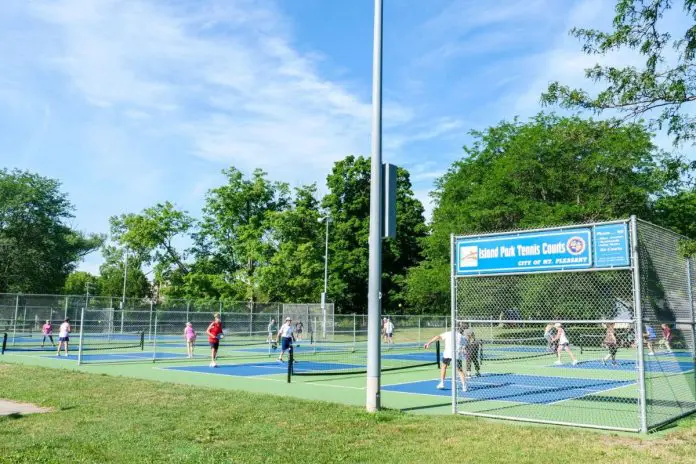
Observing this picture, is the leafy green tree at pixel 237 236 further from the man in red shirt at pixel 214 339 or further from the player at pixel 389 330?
the man in red shirt at pixel 214 339

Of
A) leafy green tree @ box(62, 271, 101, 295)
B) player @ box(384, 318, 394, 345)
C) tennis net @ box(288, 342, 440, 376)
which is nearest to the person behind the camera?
tennis net @ box(288, 342, 440, 376)

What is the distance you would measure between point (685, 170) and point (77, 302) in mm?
33307

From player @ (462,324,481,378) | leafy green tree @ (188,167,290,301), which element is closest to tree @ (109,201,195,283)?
leafy green tree @ (188,167,290,301)

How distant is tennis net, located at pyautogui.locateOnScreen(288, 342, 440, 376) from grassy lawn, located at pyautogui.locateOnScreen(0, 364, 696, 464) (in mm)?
Result: 5908

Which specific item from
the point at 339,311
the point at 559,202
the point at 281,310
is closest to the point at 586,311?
the point at 559,202

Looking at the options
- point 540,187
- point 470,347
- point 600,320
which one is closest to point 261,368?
point 470,347

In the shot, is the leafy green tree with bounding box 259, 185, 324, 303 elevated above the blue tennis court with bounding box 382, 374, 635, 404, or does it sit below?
above

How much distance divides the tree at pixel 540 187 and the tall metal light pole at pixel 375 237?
80.0 ft

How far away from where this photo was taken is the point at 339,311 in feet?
205

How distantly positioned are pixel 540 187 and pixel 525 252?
32.4 metres

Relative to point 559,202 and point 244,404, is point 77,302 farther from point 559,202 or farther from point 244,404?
point 559,202

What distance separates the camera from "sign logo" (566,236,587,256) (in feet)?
33.9

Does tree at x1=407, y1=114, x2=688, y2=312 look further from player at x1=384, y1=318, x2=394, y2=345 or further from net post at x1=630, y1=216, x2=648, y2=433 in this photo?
net post at x1=630, y1=216, x2=648, y2=433

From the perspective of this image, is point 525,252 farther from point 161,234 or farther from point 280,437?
point 161,234
